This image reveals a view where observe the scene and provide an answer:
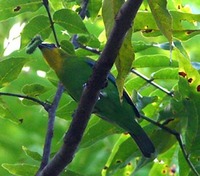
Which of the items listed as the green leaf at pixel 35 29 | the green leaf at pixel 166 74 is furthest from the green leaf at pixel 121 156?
the green leaf at pixel 35 29

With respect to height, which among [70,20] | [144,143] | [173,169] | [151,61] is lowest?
[173,169]

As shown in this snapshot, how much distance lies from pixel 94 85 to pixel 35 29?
21.5 inches

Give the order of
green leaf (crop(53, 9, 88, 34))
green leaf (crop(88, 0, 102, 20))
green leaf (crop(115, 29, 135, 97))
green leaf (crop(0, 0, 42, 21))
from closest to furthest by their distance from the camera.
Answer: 1. green leaf (crop(115, 29, 135, 97))
2. green leaf (crop(53, 9, 88, 34))
3. green leaf (crop(0, 0, 42, 21))
4. green leaf (crop(88, 0, 102, 20))

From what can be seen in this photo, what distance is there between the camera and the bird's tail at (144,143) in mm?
1777

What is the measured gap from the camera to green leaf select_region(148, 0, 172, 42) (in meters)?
1.22

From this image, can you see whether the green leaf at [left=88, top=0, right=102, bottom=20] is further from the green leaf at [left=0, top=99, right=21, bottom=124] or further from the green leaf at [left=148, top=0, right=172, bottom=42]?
the green leaf at [left=148, top=0, right=172, bottom=42]

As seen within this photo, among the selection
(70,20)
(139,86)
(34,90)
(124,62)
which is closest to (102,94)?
(139,86)

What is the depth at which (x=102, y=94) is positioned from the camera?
203 cm

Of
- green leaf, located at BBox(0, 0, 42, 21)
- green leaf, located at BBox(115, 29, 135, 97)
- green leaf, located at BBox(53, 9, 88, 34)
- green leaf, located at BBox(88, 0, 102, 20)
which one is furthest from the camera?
green leaf, located at BBox(88, 0, 102, 20)

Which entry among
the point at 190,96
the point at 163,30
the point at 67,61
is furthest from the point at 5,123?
the point at 163,30

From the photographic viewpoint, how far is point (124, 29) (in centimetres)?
117

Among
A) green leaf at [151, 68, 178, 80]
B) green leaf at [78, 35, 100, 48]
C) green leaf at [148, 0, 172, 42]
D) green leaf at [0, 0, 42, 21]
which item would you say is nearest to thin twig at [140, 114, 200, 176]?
green leaf at [151, 68, 178, 80]

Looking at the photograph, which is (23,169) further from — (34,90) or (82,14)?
(82,14)

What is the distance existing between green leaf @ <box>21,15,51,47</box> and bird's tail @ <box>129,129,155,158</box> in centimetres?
40
